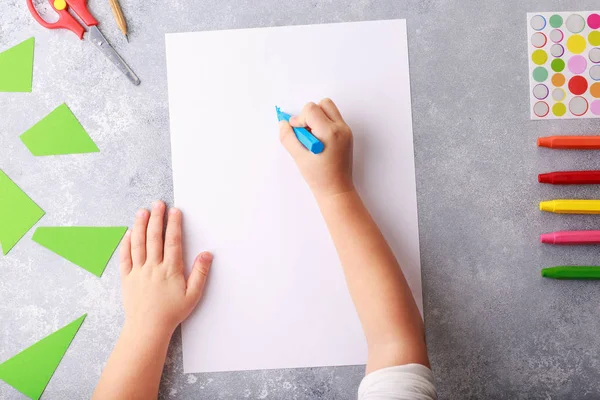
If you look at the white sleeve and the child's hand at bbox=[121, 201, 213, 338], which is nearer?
the white sleeve

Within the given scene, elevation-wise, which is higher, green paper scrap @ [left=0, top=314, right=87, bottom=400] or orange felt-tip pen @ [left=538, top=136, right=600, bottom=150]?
orange felt-tip pen @ [left=538, top=136, right=600, bottom=150]

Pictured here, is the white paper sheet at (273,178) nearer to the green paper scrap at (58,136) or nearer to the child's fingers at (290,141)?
the child's fingers at (290,141)

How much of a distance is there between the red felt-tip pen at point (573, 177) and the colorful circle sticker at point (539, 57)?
0.16 m

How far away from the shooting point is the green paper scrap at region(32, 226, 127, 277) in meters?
0.76

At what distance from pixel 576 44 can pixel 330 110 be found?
14.8 inches

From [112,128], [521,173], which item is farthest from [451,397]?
[112,128]

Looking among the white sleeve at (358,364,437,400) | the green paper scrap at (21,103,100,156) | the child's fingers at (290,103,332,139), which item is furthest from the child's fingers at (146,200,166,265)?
the white sleeve at (358,364,437,400)

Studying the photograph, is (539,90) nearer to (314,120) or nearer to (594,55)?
(594,55)

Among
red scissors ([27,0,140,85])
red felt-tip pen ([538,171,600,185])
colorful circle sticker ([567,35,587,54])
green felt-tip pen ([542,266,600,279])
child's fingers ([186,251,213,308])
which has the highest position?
red scissors ([27,0,140,85])

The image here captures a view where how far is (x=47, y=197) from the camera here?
76 cm

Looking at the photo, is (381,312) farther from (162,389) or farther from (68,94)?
(68,94)

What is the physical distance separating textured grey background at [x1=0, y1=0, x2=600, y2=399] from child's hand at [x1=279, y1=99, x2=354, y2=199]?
3.7 inches

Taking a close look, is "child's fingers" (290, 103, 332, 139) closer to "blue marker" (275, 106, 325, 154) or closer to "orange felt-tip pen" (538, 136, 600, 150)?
"blue marker" (275, 106, 325, 154)

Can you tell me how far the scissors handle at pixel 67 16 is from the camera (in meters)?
0.75
